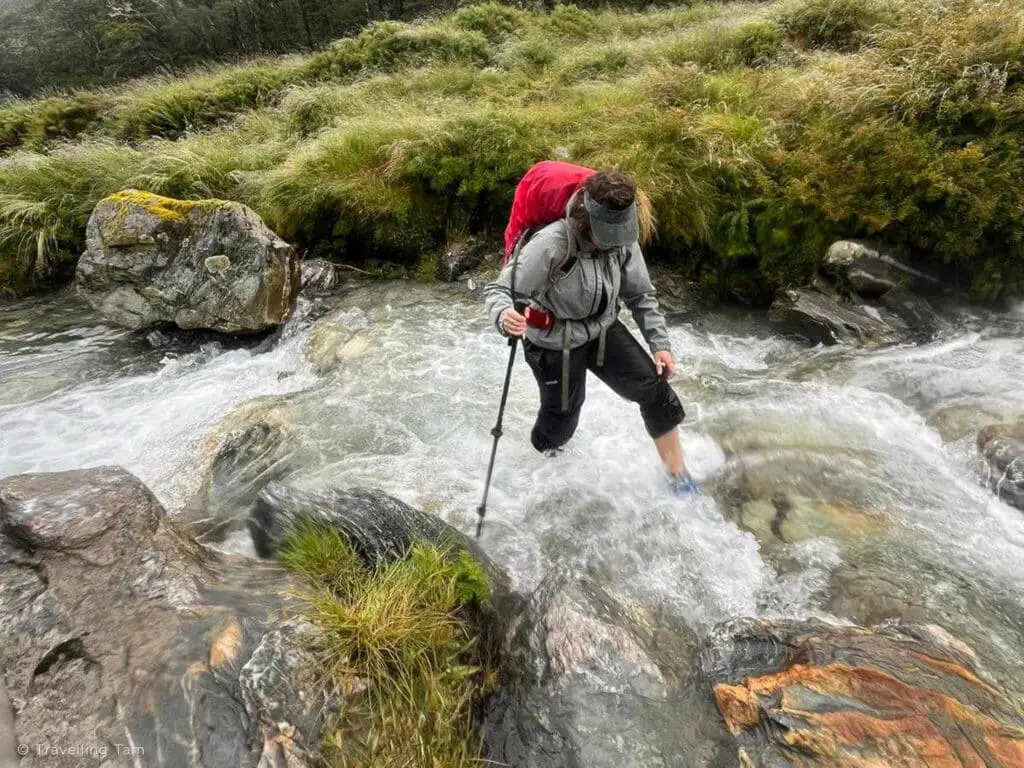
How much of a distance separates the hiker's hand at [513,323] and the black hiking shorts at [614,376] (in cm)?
57

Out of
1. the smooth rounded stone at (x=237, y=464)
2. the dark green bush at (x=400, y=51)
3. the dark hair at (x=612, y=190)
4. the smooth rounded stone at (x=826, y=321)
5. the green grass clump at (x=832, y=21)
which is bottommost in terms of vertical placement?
the smooth rounded stone at (x=237, y=464)

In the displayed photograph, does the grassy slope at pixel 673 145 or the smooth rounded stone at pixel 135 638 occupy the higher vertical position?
the grassy slope at pixel 673 145

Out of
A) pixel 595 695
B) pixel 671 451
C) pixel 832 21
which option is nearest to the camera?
pixel 595 695

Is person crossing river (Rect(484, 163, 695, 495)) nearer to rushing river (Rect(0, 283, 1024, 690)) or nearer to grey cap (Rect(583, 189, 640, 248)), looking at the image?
grey cap (Rect(583, 189, 640, 248))

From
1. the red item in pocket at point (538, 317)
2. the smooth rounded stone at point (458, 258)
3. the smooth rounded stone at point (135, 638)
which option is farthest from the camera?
the smooth rounded stone at point (458, 258)

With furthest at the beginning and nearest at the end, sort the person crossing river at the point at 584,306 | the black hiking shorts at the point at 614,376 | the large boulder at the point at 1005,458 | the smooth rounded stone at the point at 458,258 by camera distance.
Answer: the smooth rounded stone at the point at 458,258 < the large boulder at the point at 1005,458 < the black hiking shorts at the point at 614,376 < the person crossing river at the point at 584,306

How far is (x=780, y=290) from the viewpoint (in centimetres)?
648

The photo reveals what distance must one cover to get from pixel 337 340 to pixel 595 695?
5.20 metres

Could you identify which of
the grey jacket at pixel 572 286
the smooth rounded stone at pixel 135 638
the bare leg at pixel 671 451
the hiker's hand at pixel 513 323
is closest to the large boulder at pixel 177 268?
the smooth rounded stone at pixel 135 638

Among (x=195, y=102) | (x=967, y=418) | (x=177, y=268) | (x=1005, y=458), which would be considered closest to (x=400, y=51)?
(x=195, y=102)

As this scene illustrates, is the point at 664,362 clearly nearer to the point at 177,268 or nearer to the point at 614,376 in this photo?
the point at 614,376

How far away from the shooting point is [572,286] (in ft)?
10.7

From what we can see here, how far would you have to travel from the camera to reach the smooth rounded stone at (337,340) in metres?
6.39

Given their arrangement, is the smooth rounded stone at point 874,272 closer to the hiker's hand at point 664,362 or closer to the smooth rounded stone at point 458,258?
the hiker's hand at point 664,362
